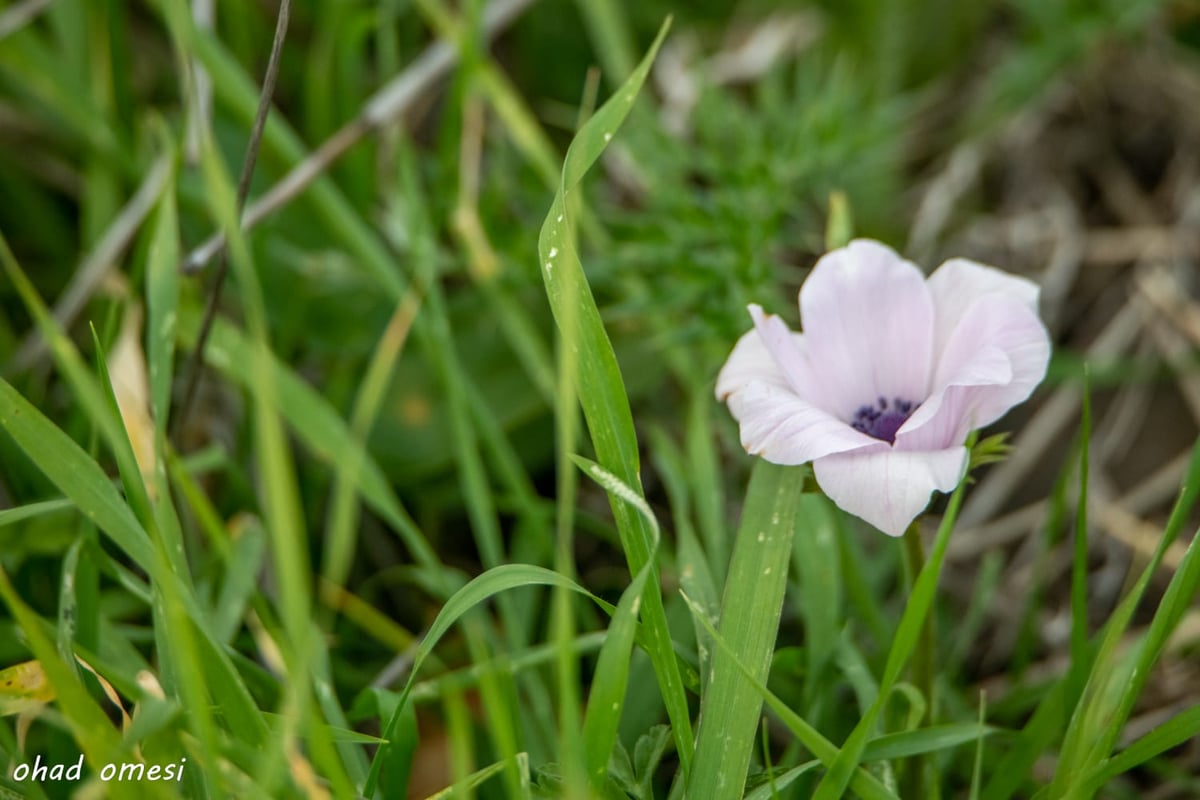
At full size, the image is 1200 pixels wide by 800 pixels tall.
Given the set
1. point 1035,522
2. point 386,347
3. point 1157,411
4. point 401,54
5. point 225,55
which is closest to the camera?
point 386,347

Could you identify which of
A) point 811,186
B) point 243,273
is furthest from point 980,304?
point 811,186

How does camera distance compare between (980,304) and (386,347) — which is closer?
(980,304)

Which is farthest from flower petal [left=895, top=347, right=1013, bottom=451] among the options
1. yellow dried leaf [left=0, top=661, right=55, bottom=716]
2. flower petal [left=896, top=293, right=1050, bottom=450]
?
yellow dried leaf [left=0, top=661, right=55, bottom=716]

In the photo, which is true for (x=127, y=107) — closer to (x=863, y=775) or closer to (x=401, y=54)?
(x=401, y=54)

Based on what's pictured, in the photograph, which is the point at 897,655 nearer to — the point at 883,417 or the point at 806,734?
the point at 806,734

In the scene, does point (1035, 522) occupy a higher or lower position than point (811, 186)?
lower

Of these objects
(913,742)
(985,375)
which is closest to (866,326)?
(985,375)

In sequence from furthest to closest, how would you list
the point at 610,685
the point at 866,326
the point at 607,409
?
the point at 866,326, the point at 607,409, the point at 610,685
